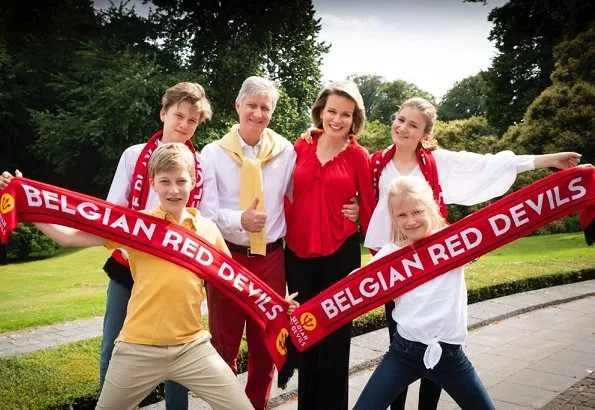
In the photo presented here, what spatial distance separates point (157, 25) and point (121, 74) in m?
5.75

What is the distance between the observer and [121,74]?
2530cm

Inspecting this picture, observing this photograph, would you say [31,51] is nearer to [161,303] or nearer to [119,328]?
[119,328]

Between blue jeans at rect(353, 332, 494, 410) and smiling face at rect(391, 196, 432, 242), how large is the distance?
0.68 m

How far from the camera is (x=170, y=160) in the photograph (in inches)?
115

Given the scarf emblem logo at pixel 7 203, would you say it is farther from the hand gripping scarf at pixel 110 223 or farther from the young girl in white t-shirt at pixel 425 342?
the young girl in white t-shirt at pixel 425 342

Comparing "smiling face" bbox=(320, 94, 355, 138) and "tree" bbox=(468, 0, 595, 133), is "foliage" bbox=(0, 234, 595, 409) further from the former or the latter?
"tree" bbox=(468, 0, 595, 133)

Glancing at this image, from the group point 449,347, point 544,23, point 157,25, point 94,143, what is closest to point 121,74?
point 94,143

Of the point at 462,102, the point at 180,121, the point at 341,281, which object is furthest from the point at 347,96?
the point at 462,102

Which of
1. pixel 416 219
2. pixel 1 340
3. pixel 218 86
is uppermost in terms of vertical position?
pixel 218 86

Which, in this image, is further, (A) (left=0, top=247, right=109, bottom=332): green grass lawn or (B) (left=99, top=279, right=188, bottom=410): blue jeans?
(A) (left=0, top=247, right=109, bottom=332): green grass lawn

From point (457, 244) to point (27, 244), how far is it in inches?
649

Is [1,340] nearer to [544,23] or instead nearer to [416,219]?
[416,219]

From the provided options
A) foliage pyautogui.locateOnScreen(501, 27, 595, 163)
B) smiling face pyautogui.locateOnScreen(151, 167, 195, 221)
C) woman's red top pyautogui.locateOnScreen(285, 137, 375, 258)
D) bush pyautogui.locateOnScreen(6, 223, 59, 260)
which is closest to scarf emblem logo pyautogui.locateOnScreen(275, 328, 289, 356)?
woman's red top pyautogui.locateOnScreen(285, 137, 375, 258)

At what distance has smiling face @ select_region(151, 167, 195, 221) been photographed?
2.93m
